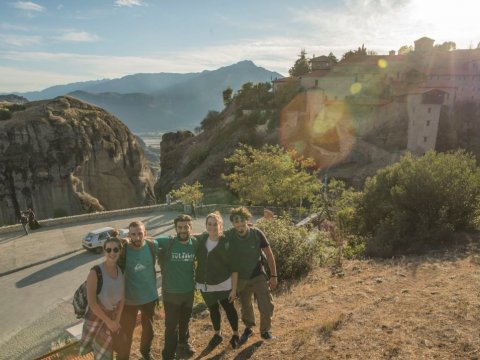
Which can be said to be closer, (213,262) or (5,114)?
(213,262)

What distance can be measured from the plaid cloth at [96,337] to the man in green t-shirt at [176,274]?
3.14ft

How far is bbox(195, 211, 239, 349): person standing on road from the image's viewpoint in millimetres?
5812

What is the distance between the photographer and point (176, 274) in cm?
571

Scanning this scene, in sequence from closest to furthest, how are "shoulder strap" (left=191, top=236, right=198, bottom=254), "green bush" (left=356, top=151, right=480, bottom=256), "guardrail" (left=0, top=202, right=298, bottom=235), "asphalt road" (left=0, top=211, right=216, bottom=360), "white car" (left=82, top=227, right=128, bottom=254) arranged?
"shoulder strap" (left=191, top=236, right=198, bottom=254), "green bush" (left=356, top=151, right=480, bottom=256), "asphalt road" (left=0, top=211, right=216, bottom=360), "white car" (left=82, top=227, right=128, bottom=254), "guardrail" (left=0, top=202, right=298, bottom=235)

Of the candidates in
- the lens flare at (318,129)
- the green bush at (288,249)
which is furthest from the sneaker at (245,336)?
the lens flare at (318,129)

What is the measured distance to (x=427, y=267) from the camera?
9.66 m

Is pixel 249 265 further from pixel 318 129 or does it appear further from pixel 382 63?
pixel 382 63

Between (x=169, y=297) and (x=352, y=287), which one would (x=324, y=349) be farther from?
(x=352, y=287)

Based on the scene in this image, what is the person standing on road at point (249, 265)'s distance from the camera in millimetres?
5977

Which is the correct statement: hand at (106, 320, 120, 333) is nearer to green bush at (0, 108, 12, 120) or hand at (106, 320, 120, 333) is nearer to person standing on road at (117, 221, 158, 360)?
person standing on road at (117, 221, 158, 360)

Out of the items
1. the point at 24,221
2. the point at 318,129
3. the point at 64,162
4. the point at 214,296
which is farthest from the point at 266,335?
the point at 64,162

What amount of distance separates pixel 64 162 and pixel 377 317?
2145 inches

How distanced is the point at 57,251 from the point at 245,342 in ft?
54.5

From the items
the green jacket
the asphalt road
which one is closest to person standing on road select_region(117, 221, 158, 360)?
the green jacket
